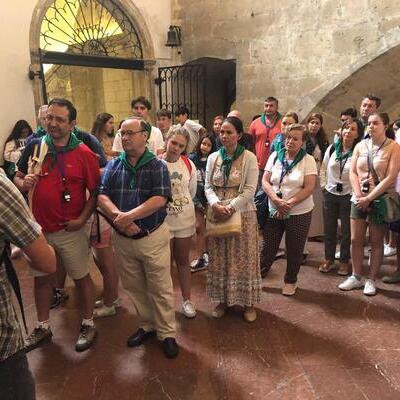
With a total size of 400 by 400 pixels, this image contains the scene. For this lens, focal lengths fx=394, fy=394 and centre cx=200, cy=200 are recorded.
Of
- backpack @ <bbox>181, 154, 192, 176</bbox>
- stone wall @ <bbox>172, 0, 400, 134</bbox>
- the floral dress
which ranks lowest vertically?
the floral dress

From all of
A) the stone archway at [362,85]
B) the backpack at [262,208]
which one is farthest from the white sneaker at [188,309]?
the stone archway at [362,85]

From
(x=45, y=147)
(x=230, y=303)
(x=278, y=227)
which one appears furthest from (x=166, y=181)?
(x=278, y=227)

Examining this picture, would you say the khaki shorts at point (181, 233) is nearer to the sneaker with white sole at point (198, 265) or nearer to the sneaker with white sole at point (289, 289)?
the sneaker with white sole at point (289, 289)

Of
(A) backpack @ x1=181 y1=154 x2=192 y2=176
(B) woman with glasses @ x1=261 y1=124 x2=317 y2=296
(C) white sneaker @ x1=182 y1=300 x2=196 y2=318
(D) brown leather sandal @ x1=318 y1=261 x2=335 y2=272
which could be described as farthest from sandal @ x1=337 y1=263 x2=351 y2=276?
(A) backpack @ x1=181 y1=154 x2=192 y2=176

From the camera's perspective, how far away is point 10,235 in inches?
47.3

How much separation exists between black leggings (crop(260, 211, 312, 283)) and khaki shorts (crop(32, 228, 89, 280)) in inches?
60.1

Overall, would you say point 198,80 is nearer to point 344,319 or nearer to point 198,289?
point 198,289

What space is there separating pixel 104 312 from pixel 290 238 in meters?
1.53

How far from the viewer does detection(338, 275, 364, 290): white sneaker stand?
326cm

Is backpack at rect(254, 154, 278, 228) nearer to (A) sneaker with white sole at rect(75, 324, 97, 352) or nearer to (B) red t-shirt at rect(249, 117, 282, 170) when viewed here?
(B) red t-shirt at rect(249, 117, 282, 170)

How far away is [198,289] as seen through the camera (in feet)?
11.0

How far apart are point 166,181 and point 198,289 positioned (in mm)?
1416

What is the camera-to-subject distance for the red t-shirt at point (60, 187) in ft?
7.48

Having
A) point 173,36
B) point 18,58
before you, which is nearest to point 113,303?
point 18,58
